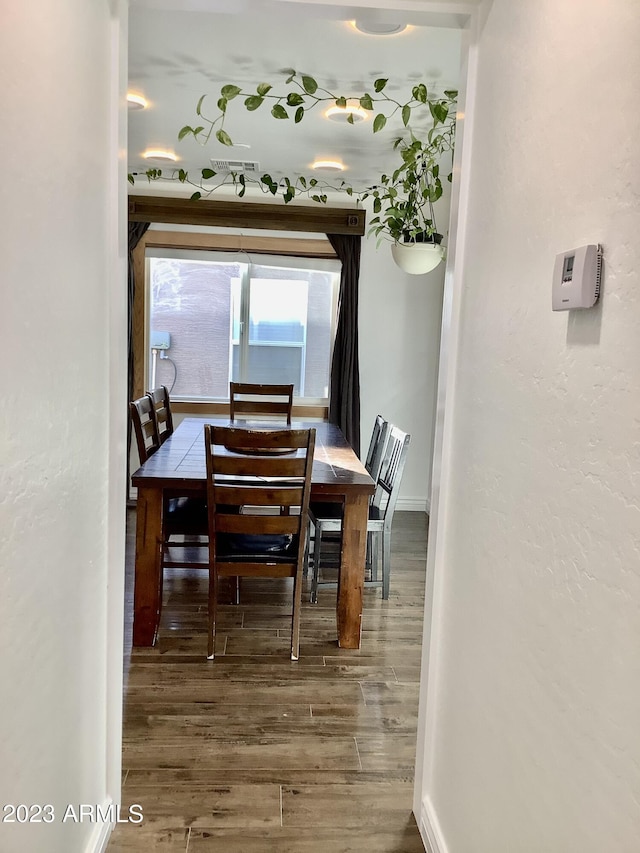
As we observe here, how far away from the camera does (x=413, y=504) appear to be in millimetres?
5422

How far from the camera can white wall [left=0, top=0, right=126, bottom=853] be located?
3.35ft

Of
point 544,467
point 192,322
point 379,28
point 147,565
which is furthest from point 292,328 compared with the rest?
point 544,467

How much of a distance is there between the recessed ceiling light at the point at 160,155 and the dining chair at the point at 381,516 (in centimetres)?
217

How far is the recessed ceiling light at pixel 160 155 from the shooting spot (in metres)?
4.00

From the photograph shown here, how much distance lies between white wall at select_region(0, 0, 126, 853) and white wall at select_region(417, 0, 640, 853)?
2.79 ft

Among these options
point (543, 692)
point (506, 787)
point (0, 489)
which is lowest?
point (506, 787)

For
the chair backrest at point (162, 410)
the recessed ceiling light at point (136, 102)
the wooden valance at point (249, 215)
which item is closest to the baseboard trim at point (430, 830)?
the chair backrest at point (162, 410)

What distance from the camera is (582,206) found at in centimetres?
99

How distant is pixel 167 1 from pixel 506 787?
1.86 meters

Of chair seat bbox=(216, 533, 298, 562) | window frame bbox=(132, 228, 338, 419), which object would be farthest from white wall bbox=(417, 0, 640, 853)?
window frame bbox=(132, 228, 338, 419)

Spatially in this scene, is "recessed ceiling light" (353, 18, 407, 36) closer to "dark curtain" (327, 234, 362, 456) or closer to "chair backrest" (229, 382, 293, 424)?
"chair backrest" (229, 382, 293, 424)

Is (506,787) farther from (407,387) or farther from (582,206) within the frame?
(407,387)

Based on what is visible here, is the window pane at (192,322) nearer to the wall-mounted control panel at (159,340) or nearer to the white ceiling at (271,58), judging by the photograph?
the wall-mounted control panel at (159,340)

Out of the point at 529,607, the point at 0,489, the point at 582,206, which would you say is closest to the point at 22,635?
the point at 0,489
